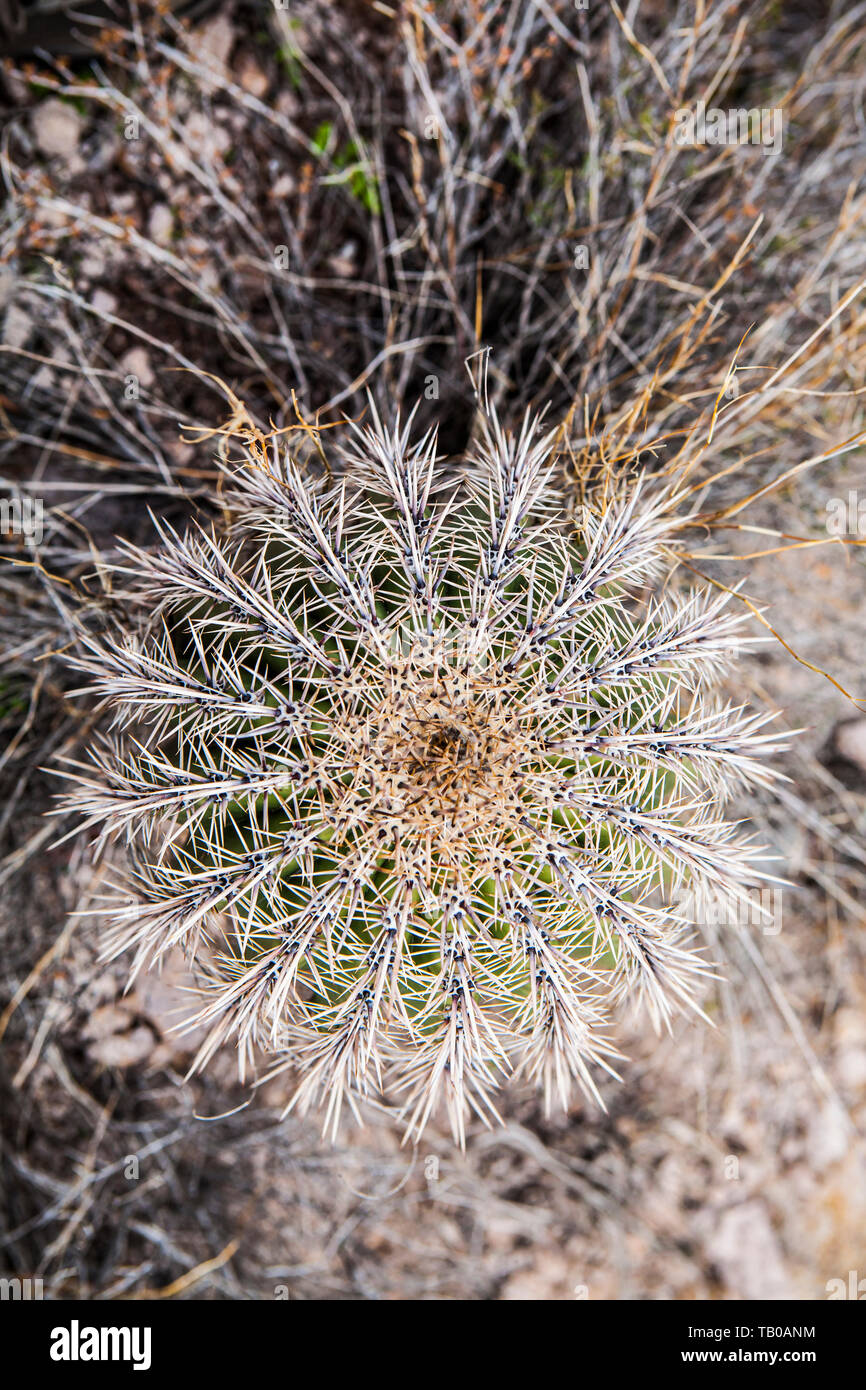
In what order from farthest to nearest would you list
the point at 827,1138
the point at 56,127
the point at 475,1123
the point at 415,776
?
the point at 827,1138
the point at 475,1123
the point at 56,127
the point at 415,776

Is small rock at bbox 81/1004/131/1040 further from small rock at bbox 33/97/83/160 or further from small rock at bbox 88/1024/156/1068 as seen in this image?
small rock at bbox 33/97/83/160

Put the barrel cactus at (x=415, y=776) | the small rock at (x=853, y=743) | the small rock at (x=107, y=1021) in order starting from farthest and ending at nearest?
the small rock at (x=853, y=743) → the small rock at (x=107, y=1021) → the barrel cactus at (x=415, y=776)

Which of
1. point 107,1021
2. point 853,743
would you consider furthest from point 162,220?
point 853,743

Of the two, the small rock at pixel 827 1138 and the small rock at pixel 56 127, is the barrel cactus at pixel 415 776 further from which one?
the small rock at pixel 827 1138

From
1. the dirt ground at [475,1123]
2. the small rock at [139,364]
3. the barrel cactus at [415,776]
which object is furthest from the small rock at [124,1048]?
the small rock at [139,364]

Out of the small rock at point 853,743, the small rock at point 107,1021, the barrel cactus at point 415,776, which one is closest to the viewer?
the barrel cactus at point 415,776

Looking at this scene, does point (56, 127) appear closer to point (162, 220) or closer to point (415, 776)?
point (162, 220)

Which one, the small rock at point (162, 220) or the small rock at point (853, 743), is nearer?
the small rock at point (162, 220)
